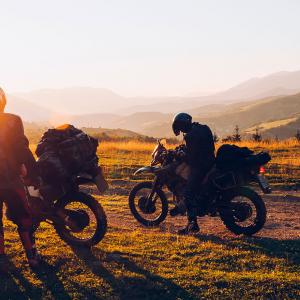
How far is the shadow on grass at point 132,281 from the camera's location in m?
5.79

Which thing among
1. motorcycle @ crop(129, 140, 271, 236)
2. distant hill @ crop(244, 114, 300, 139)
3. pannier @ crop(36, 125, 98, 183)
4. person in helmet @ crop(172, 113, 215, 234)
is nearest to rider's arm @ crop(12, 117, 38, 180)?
pannier @ crop(36, 125, 98, 183)

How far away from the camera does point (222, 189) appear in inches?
332

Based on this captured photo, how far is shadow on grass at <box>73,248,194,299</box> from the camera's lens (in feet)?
19.0

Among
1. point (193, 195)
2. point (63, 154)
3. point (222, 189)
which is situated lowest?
point (193, 195)

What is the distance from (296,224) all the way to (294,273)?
11.6 feet

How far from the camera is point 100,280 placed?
6195 millimetres

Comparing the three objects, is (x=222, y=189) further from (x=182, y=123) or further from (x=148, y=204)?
(x=148, y=204)

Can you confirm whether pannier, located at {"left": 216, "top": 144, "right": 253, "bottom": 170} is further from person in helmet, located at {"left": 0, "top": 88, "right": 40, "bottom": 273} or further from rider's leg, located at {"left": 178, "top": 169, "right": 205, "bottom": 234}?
person in helmet, located at {"left": 0, "top": 88, "right": 40, "bottom": 273}

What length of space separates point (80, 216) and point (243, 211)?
297 cm

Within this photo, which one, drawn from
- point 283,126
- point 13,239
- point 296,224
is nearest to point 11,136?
point 13,239

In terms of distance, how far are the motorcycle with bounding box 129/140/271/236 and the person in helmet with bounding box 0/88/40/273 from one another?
10.5ft

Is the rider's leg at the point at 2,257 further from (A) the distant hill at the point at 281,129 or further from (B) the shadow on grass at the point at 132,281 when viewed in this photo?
(A) the distant hill at the point at 281,129

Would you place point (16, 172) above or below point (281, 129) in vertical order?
below

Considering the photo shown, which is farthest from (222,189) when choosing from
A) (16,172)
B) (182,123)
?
(16,172)
